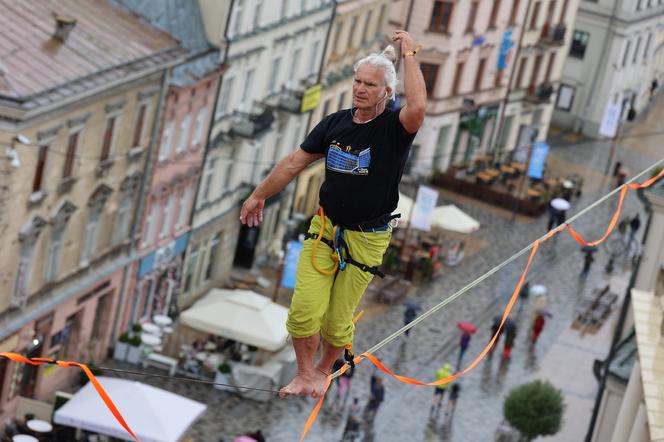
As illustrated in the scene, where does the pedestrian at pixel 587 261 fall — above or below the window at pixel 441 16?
below

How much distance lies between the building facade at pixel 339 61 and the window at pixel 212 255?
8309mm

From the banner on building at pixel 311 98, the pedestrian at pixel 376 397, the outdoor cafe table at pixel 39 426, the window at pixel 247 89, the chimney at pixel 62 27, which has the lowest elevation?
the outdoor cafe table at pixel 39 426

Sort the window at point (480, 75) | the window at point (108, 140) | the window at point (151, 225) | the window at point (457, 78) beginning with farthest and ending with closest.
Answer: the window at point (480, 75) < the window at point (457, 78) < the window at point (151, 225) < the window at point (108, 140)

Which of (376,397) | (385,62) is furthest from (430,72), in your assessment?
(385,62)

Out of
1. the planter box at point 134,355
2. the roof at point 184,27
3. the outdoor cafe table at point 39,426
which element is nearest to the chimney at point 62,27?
the roof at point 184,27

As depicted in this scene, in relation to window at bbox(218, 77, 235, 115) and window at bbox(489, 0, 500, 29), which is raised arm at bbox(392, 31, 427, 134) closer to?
window at bbox(218, 77, 235, 115)

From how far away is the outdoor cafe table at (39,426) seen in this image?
1623 inches

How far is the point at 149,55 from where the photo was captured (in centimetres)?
4947

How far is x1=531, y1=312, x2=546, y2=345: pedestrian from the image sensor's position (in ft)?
196

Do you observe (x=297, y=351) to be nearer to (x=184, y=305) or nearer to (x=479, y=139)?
(x=184, y=305)

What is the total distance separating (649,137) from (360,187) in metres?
91.1

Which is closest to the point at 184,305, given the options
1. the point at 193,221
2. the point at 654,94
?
the point at 193,221

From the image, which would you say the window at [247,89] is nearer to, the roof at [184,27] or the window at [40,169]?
the roof at [184,27]

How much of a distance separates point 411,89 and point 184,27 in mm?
40858
